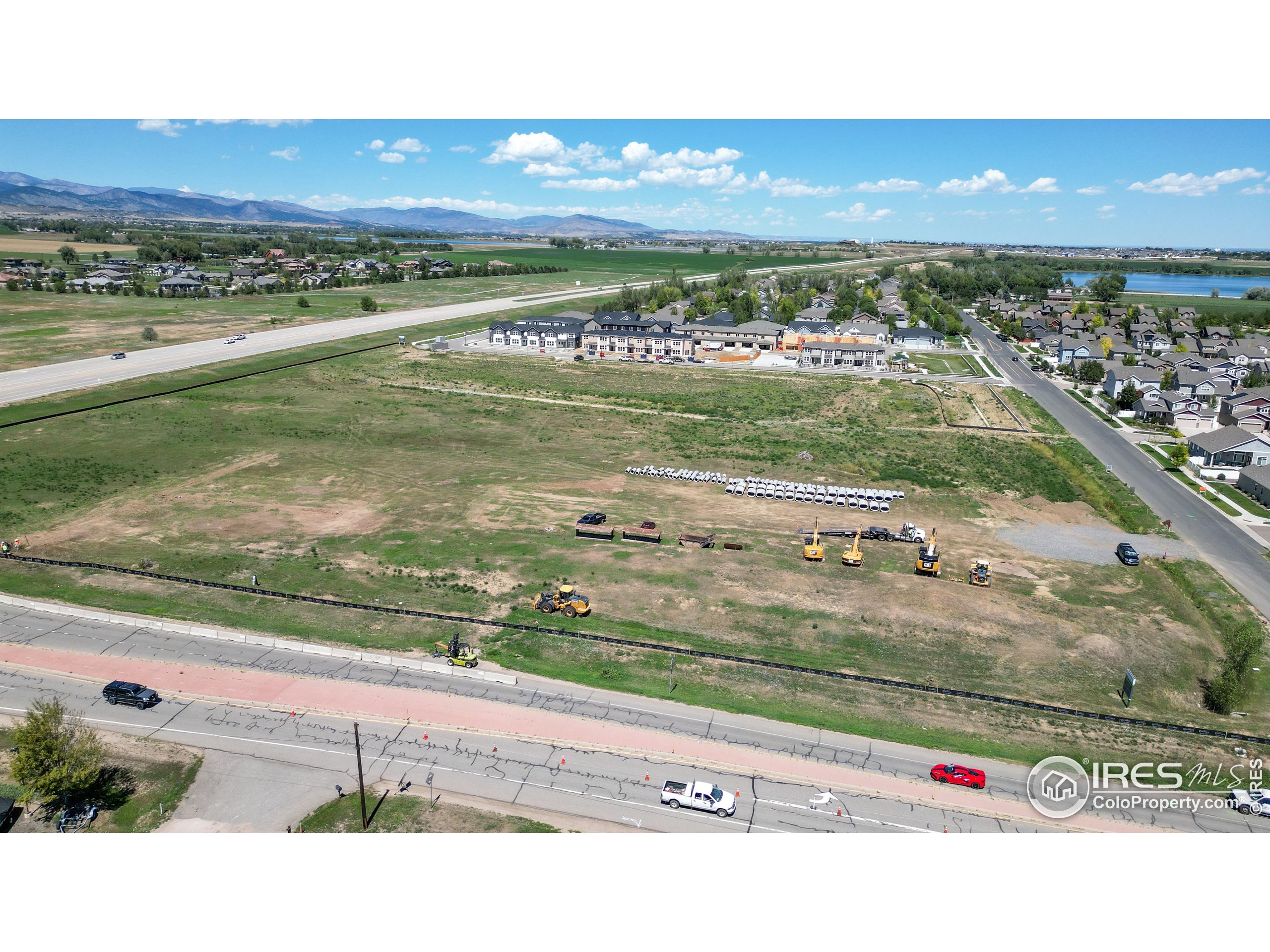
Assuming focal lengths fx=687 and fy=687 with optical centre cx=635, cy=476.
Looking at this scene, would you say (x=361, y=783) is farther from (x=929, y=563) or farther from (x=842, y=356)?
(x=842, y=356)

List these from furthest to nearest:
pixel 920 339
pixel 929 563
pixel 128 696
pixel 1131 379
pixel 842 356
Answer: pixel 920 339 < pixel 842 356 < pixel 1131 379 < pixel 929 563 < pixel 128 696

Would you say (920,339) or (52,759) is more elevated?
(920,339)

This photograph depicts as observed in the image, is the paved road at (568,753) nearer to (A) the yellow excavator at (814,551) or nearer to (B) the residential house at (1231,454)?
(A) the yellow excavator at (814,551)

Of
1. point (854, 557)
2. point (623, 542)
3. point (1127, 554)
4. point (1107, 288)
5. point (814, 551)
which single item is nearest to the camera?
point (854, 557)

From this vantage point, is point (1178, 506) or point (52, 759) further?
point (1178, 506)

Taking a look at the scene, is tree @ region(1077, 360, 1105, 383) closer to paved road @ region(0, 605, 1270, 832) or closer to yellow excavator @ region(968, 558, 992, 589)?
yellow excavator @ region(968, 558, 992, 589)

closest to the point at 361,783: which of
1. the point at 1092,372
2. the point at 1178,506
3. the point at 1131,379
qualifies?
the point at 1178,506

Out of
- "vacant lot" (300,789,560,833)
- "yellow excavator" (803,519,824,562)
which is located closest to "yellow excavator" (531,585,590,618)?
"vacant lot" (300,789,560,833)
